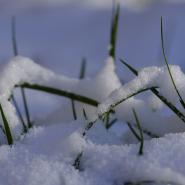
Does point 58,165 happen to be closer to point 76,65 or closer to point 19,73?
point 19,73

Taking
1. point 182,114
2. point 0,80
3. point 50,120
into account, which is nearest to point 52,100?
point 50,120

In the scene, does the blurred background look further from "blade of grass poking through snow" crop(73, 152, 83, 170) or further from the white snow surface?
"blade of grass poking through snow" crop(73, 152, 83, 170)

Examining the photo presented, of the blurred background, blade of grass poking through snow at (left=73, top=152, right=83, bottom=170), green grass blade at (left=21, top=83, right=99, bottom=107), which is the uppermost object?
blade of grass poking through snow at (left=73, top=152, right=83, bottom=170)

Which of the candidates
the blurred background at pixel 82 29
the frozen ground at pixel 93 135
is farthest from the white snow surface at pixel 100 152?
the blurred background at pixel 82 29

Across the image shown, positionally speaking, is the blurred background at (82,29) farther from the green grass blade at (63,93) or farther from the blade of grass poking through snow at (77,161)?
the blade of grass poking through snow at (77,161)

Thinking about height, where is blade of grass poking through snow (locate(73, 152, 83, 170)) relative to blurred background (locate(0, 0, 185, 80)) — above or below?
above

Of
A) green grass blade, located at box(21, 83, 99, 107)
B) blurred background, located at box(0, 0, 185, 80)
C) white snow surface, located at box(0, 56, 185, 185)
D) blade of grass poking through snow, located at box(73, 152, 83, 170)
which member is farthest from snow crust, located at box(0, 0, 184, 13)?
blade of grass poking through snow, located at box(73, 152, 83, 170)

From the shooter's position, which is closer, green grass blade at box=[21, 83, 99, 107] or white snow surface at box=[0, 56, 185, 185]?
white snow surface at box=[0, 56, 185, 185]

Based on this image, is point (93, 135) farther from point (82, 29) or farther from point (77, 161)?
point (82, 29)
